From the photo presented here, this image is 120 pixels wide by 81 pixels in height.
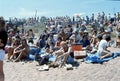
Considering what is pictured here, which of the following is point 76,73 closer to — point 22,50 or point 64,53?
point 64,53

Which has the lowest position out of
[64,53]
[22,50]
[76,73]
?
[76,73]

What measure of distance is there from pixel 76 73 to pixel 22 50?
3.91m

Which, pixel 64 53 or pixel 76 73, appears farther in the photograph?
pixel 64 53

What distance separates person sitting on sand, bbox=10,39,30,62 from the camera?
1352cm

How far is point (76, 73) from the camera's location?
10258 mm

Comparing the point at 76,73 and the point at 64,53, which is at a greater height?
the point at 64,53

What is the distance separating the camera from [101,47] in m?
11.8

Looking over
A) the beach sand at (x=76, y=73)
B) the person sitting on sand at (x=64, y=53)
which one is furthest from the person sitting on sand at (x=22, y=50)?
the person sitting on sand at (x=64, y=53)

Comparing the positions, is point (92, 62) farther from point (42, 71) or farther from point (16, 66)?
point (16, 66)

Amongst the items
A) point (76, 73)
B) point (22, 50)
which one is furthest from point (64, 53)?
point (22, 50)

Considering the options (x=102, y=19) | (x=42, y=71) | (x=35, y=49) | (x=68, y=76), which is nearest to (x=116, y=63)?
(x=68, y=76)

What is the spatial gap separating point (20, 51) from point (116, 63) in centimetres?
459

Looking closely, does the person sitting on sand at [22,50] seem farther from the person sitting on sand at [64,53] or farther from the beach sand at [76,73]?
the person sitting on sand at [64,53]

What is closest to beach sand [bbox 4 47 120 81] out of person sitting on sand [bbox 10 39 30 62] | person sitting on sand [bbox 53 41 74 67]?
person sitting on sand [bbox 53 41 74 67]
